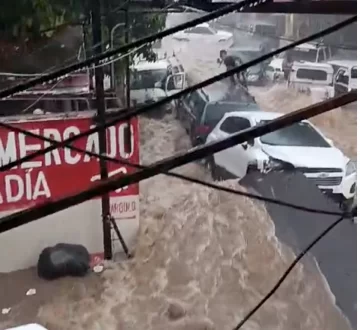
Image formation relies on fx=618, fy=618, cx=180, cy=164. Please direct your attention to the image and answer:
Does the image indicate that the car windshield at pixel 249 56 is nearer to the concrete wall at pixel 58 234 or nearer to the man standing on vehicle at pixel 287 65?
the man standing on vehicle at pixel 287 65

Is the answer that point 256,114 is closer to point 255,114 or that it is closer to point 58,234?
point 255,114

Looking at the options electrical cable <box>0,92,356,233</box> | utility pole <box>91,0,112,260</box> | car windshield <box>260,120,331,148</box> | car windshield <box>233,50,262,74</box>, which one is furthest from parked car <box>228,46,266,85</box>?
electrical cable <box>0,92,356,233</box>

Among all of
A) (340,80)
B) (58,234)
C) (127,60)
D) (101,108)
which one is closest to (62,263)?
(58,234)

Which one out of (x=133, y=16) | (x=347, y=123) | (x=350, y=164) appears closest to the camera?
(x=347, y=123)

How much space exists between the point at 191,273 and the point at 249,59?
0.44 meters

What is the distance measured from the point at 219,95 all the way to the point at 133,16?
0.24m

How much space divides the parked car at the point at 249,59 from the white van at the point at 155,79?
12 cm

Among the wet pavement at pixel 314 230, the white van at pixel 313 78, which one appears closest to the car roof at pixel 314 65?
the white van at pixel 313 78

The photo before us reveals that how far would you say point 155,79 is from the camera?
1263mm

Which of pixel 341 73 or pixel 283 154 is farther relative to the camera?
pixel 283 154

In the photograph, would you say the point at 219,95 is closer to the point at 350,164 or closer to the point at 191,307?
the point at 350,164

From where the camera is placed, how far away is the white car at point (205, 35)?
1.18 m

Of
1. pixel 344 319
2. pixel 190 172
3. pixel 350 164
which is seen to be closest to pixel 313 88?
pixel 350 164

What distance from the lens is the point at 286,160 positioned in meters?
1.24
